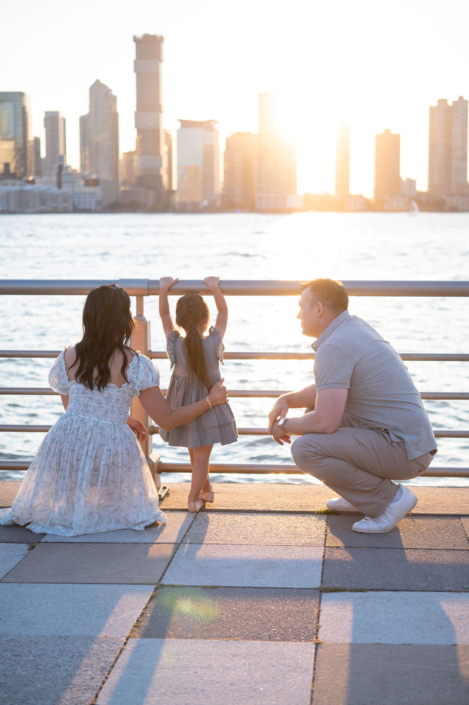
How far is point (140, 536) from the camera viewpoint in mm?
3945

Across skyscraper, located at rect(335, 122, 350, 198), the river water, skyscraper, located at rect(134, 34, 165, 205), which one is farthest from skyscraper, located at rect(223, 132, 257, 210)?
the river water

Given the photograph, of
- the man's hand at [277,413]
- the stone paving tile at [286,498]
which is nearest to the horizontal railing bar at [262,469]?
the stone paving tile at [286,498]

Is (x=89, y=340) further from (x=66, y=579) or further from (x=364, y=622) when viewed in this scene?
(x=364, y=622)

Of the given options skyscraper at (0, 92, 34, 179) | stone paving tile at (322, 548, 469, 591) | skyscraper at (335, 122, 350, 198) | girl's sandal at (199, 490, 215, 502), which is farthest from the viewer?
skyscraper at (335, 122, 350, 198)

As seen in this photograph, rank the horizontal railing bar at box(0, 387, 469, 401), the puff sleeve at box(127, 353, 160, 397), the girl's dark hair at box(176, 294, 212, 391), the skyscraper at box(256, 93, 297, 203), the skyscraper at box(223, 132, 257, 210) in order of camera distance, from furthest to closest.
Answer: the skyscraper at box(223, 132, 257, 210), the skyscraper at box(256, 93, 297, 203), the horizontal railing bar at box(0, 387, 469, 401), the girl's dark hair at box(176, 294, 212, 391), the puff sleeve at box(127, 353, 160, 397)

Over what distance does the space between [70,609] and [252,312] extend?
86.1 ft

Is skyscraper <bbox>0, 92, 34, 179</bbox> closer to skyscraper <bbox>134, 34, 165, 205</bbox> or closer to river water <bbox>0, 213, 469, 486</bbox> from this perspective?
skyscraper <bbox>134, 34, 165, 205</bbox>

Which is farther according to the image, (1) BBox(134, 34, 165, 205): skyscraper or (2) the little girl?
(1) BBox(134, 34, 165, 205): skyscraper

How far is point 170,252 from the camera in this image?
58.0 m

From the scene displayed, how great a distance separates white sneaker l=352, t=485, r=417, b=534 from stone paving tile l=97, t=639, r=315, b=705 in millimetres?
1163

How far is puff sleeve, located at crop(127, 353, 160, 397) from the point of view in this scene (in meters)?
4.01

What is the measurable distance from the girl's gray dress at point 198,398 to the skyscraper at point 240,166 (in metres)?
140

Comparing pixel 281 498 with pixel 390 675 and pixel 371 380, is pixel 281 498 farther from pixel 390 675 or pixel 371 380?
pixel 390 675

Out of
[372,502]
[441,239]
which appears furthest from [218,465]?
[441,239]
